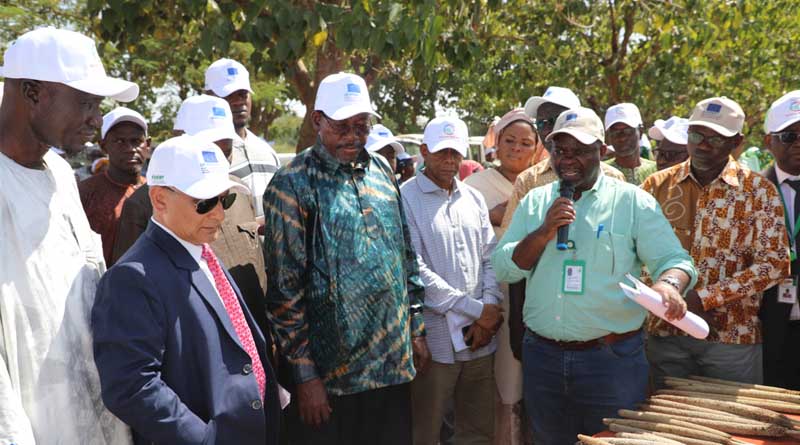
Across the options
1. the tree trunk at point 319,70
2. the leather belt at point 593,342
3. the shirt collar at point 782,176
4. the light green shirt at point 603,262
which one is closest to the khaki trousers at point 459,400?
the light green shirt at point 603,262

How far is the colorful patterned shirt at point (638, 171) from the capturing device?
5.83 m

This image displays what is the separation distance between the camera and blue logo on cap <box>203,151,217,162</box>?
278 centimetres

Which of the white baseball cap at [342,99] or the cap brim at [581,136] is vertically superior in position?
the white baseball cap at [342,99]

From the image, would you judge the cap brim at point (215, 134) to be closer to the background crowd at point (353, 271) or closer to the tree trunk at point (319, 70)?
the background crowd at point (353, 271)

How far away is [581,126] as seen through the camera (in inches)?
147

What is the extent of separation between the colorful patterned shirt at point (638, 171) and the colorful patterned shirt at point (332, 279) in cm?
260

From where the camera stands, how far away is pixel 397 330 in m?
3.89

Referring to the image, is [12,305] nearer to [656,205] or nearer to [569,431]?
[569,431]

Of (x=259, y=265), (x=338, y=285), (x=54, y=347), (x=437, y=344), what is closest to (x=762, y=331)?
(x=437, y=344)

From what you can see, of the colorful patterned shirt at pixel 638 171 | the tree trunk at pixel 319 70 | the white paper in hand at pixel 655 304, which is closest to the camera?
the white paper in hand at pixel 655 304

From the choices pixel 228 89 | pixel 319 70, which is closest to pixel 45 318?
pixel 228 89

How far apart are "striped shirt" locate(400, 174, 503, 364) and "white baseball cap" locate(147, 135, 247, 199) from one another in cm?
188

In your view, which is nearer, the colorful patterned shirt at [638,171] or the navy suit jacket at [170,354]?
the navy suit jacket at [170,354]

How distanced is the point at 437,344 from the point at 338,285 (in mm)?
1008
